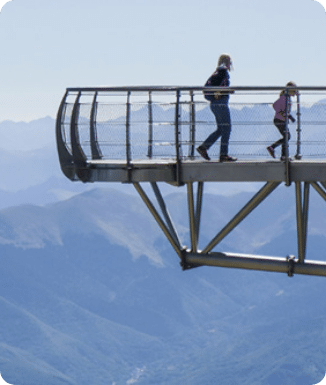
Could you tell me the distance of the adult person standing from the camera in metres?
18.5

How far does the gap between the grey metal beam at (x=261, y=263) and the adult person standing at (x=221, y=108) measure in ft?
6.21

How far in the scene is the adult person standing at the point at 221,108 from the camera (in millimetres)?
18453

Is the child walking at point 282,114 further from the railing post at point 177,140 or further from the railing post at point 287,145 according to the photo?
the railing post at point 177,140

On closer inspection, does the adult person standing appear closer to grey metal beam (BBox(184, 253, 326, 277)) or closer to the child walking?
the child walking

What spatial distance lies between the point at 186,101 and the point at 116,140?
1857 millimetres

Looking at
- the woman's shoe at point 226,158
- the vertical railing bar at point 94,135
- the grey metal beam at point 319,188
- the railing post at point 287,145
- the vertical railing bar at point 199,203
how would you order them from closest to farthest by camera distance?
1. the railing post at point 287,145
2. the grey metal beam at point 319,188
3. the woman's shoe at point 226,158
4. the vertical railing bar at point 199,203
5. the vertical railing bar at point 94,135

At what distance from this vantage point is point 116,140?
64.8ft

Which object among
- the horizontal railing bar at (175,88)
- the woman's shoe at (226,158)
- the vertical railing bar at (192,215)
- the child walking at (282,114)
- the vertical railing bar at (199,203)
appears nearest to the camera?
the horizontal railing bar at (175,88)

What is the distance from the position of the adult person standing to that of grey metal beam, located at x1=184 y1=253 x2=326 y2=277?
1892 mm

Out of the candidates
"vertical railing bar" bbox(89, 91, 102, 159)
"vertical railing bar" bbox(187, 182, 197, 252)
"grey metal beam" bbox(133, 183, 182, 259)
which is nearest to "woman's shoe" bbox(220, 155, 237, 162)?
"vertical railing bar" bbox(187, 182, 197, 252)

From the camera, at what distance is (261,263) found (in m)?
18.7

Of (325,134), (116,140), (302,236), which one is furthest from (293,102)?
(116,140)

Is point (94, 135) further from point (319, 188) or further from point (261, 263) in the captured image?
point (319, 188)

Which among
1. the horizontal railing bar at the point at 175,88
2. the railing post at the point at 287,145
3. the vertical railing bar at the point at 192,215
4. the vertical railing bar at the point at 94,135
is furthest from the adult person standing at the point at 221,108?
the vertical railing bar at the point at 94,135
